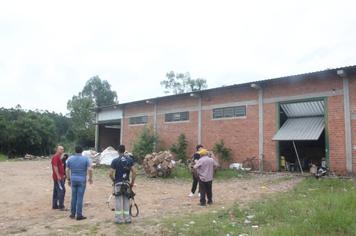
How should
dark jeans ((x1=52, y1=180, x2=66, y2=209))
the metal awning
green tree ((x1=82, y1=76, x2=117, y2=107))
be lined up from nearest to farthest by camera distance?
dark jeans ((x1=52, y1=180, x2=66, y2=209)), the metal awning, green tree ((x1=82, y1=76, x2=117, y2=107))

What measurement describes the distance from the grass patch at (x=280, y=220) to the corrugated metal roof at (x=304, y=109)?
1020 cm

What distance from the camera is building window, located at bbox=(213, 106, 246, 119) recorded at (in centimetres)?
2156

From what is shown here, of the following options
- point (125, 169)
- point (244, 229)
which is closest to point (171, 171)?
point (125, 169)

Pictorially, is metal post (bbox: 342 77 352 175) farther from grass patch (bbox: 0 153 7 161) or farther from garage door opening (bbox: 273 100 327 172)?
grass patch (bbox: 0 153 7 161)

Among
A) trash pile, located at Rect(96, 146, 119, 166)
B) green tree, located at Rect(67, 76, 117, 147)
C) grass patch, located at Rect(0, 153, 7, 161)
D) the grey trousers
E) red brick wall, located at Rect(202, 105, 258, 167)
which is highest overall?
green tree, located at Rect(67, 76, 117, 147)

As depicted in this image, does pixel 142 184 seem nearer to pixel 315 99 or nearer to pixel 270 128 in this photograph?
pixel 270 128

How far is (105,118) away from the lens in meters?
34.5

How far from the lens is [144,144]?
26047 mm

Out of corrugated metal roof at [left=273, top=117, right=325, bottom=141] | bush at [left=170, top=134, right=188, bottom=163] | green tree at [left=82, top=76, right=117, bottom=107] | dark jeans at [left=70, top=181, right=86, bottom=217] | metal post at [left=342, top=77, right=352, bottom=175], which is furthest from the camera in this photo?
green tree at [left=82, top=76, right=117, bottom=107]

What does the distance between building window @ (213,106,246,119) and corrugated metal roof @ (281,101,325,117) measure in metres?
2.46

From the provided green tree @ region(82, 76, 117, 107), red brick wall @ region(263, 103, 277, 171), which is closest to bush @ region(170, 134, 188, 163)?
red brick wall @ region(263, 103, 277, 171)

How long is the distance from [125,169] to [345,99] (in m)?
12.4

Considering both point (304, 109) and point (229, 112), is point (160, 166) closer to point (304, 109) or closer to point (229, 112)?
point (229, 112)

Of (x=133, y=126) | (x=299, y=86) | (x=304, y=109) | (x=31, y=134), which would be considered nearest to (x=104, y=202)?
(x=299, y=86)
